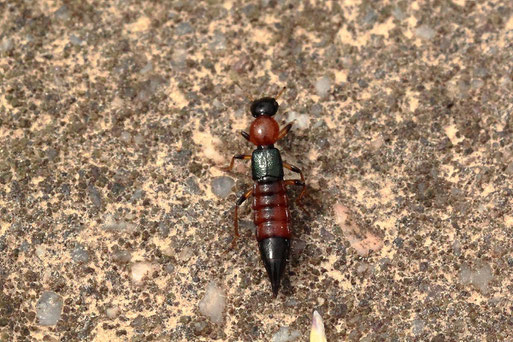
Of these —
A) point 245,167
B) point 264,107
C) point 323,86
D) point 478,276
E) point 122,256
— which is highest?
point 323,86

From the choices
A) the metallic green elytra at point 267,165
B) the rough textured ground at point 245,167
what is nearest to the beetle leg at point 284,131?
the rough textured ground at point 245,167

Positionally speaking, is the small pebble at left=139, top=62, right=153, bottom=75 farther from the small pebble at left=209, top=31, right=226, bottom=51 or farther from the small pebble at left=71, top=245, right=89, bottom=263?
the small pebble at left=71, top=245, right=89, bottom=263

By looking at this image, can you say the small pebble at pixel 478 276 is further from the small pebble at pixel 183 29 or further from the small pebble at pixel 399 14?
the small pebble at pixel 183 29

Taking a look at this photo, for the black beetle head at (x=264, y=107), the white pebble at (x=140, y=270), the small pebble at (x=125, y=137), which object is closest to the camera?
the white pebble at (x=140, y=270)

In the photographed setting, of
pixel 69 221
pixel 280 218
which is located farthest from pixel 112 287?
pixel 280 218

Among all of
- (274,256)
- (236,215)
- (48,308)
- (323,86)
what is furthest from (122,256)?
(323,86)

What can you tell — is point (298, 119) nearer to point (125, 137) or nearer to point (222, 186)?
point (222, 186)
